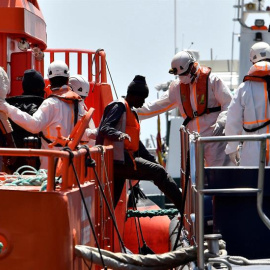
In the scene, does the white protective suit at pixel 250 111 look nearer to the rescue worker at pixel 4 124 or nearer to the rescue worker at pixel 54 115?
the rescue worker at pixel 54 115

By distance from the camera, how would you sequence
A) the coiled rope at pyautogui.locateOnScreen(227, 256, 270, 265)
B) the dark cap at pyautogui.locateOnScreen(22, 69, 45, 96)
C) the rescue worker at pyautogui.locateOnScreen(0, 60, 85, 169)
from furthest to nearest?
the dark cap at pyautogui.locateOnScreen(22, 69, 45, 96) < the rescue worker at pyautogui.locateOnScreen(0, 60, 85, 169) < the coiled rope at pyautogui.locateOnScreen(227, 256, 270, 265)

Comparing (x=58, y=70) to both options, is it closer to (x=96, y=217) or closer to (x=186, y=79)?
(x=186, y=79)

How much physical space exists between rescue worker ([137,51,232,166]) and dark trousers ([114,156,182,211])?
0.59m

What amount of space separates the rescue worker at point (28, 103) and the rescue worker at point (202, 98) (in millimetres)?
1451

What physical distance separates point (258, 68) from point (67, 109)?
1907 mm

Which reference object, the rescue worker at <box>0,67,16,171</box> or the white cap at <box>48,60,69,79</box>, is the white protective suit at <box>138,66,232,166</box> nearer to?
the white cap at <box>48,60,69,79</box>

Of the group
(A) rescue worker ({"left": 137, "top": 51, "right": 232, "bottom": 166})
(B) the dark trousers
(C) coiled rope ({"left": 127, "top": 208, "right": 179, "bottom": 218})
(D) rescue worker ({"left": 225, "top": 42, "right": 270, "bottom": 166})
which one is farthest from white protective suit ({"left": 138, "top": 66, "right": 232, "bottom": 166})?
(C) coiled rope ({"left": 127, "top": 208, "right": 179, "bottom": 218})

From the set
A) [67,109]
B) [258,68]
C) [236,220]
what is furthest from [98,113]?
[236,220]

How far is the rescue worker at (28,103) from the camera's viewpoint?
34.0 feet

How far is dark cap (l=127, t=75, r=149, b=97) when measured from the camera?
33.9ft

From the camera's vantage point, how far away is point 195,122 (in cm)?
1108

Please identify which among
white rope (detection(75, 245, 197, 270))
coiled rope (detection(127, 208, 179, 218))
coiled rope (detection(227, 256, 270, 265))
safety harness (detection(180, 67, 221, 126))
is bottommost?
coiled rope (detection(127, 208, 179, 218))

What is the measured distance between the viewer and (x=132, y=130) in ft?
34.2

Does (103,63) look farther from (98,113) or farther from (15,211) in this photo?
(15,211)
